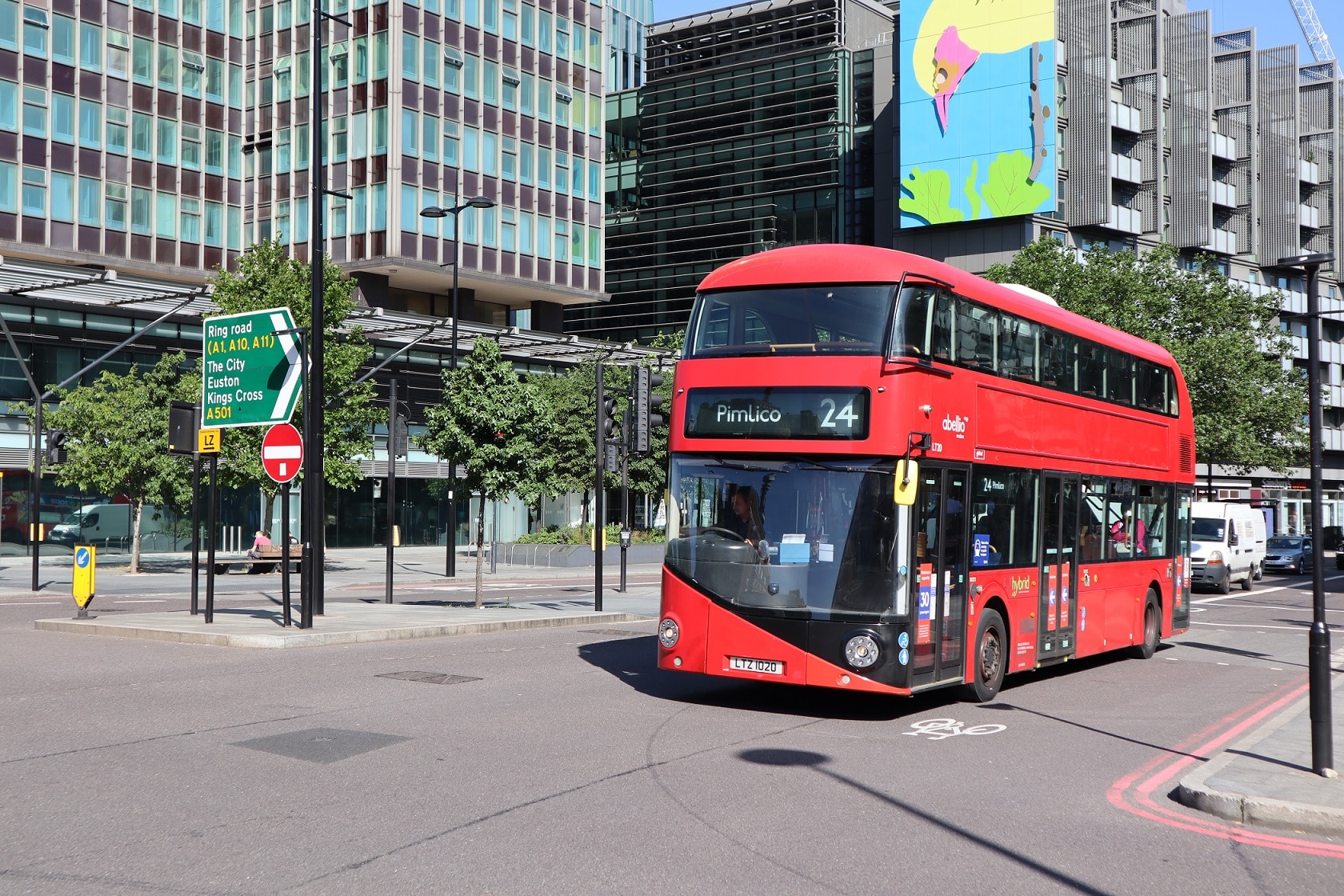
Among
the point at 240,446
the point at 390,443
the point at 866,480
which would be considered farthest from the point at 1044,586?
the point at 240,446

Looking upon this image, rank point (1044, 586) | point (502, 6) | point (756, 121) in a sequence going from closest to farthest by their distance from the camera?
point (1044, 586), point (502, 6), point (756, 121)

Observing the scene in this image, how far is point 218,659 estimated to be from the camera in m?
14.8

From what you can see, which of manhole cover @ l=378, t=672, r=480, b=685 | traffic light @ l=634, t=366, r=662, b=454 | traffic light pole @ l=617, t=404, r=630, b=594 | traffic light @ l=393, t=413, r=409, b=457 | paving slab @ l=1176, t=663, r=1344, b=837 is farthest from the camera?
traffic light @ l=393, t=413, r=409, b=457

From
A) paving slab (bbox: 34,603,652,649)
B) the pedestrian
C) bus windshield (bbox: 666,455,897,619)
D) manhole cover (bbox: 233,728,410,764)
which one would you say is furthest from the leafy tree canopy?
manhole cover (bbox: 233,728,410,764)

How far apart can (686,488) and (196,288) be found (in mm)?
32298

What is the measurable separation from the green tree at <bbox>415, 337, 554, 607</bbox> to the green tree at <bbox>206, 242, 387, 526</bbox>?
43.0ft

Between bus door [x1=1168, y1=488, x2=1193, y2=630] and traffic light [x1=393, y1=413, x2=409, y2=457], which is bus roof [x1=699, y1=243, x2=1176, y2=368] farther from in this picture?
traffic light [x1=393, y1=413, x2=409, y2=457]

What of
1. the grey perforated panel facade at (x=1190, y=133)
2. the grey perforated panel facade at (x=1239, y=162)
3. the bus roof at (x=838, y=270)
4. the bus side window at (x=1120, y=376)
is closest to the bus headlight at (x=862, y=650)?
the bus roof at (x=838, y=270)

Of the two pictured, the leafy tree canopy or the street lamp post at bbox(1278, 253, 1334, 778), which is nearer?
the street lamp post at bbox(1278, 253, 1334, 778)

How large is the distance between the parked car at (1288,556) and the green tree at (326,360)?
35.0 meters

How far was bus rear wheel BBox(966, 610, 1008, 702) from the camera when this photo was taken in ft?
40.9

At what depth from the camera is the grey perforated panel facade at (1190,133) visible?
72.5m

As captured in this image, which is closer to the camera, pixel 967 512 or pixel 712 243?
pixel 967 512

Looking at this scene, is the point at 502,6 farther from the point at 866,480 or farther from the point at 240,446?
the point at 866,480
